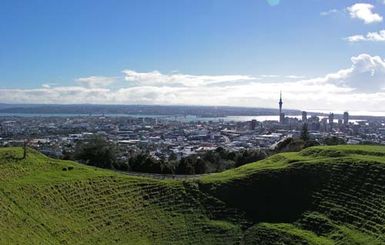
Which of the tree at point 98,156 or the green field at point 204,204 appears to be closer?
the green field at point 204,204

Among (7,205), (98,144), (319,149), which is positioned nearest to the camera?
(7,205)

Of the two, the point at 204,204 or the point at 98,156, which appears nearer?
the point at 204,204

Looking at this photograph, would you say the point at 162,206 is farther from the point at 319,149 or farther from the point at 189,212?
the point at 319,149

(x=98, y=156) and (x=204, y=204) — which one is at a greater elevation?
(x=98, y=156)

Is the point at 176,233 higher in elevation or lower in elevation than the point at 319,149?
lower

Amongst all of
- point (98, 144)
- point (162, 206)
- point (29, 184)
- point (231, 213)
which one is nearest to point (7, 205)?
point (29, 184)

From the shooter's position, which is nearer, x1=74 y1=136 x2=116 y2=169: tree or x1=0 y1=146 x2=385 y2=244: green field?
x1=0 y1=146 x2=385 y2=244: green field

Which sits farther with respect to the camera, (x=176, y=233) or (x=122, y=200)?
(x=122, y=200)

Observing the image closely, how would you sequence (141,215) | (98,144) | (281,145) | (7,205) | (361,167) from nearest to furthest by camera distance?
(7,205) < (141,215) < (361,167) < (98,144) < (281,145)
